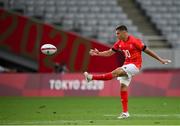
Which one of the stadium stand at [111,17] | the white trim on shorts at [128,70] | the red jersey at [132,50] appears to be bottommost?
the white trim on shorts at [128,70]

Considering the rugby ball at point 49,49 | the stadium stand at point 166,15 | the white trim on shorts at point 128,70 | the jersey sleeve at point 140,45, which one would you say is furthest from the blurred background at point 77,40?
the jersey sleeve at point 140,45

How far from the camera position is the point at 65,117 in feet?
56.7

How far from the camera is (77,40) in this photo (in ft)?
115

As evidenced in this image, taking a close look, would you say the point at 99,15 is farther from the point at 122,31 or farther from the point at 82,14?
the point at 122,31

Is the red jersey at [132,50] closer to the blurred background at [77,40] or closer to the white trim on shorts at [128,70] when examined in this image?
the white trim on shorts at [128,70]

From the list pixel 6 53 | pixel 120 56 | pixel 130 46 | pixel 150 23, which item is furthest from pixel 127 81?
pixel 150 23

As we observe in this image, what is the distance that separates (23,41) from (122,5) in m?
7.09

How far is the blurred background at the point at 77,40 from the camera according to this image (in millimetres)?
29969

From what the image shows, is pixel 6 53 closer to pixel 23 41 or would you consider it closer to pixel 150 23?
pixel 23 41

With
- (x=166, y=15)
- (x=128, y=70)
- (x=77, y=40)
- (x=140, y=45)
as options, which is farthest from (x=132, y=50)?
(x=166, y=15)

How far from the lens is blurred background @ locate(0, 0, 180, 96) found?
29969mm

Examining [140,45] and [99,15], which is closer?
[140,45]

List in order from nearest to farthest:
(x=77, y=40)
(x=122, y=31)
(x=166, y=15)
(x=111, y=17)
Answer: (x=122, y=31), (x=77, y=40), (x=111, y=17), (x=166, y=15)

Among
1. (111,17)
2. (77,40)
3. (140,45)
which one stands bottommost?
(140,45)
